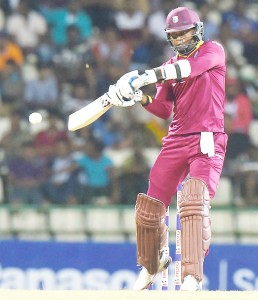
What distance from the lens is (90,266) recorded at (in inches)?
434

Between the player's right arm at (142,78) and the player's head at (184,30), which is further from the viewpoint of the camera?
the player's head at (184,30)

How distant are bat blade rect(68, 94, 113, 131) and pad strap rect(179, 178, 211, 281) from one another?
2.50 feet

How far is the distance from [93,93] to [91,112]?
493 cm

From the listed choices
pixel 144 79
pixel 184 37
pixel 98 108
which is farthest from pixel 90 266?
pixel 144 79

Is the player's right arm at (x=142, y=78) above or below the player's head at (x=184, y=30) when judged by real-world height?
below

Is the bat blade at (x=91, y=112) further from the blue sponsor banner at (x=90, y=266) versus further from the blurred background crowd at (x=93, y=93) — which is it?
the blurred background crowd at (x=93, y=93)

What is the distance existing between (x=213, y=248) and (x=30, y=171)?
2352 mm

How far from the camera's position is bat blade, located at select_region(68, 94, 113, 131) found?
309 inches

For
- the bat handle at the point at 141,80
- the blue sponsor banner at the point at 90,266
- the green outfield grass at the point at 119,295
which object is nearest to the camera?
the green outfield grass at the point at 119,295

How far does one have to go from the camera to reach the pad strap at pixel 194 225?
7656 mm

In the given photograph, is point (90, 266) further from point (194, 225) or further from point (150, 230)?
point (194, 225)

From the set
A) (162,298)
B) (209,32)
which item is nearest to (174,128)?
(162,298)

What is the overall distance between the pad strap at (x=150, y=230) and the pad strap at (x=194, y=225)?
47cm

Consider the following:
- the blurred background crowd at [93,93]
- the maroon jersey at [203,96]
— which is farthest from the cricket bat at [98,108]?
the blurred background crowd at [93,93]
